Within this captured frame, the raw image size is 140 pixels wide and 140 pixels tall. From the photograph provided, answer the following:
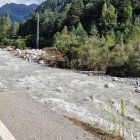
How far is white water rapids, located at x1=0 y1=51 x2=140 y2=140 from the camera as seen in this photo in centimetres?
1284

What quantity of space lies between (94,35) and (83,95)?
3123cm

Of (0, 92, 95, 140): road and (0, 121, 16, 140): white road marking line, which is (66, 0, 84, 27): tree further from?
(0, 121, 16, 140): white road marking line

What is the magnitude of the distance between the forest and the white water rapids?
458cm

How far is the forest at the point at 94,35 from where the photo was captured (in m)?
31.3

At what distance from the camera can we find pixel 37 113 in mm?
10547

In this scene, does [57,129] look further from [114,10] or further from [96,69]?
[114,10]

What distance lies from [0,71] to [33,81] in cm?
581

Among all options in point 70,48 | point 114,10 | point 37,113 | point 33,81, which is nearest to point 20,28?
point 114,10

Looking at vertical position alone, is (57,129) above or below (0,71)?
above

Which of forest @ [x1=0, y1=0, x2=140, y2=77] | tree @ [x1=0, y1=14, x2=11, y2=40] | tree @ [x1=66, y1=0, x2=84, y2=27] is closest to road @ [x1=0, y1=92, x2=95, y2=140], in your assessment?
forest @ [x1=0, y1=0, x2=140, y2=77]

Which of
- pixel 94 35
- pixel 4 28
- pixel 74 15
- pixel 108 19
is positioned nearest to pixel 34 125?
pixel 94 35

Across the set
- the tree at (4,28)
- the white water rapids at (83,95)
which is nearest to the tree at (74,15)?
the tree at (4,28)

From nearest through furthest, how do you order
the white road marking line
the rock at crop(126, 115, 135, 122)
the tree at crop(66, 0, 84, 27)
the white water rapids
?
the white road marking line
the white water rapids
the rock at crop(126, 115, 135, 122)
the tree at crop(66, 0, 84, 27)

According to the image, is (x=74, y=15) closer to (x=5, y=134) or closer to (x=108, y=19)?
(x=108, y=19)
